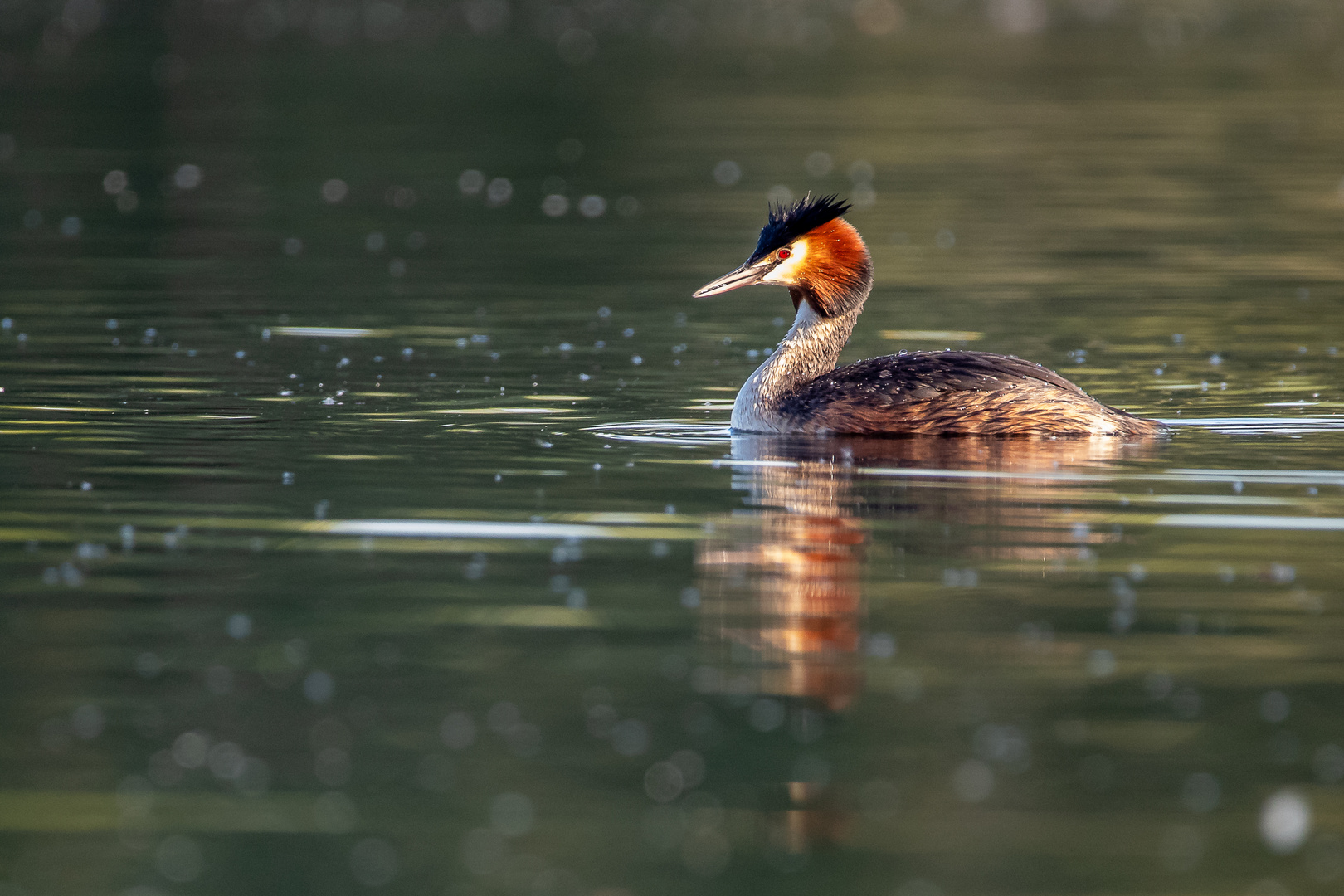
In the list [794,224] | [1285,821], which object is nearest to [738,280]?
[794,224]

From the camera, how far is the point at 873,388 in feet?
49.4

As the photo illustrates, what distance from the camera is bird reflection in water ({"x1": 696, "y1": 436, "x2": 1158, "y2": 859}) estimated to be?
898cm

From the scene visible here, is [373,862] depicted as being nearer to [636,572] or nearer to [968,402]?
[636,572]

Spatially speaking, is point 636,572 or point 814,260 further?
point 814,260

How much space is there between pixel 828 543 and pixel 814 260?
5020 millimetres

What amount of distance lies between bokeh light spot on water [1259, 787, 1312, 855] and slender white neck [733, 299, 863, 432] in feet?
25.2

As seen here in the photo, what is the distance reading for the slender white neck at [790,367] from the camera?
15570mm

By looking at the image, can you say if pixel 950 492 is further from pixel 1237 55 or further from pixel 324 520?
pixel 1237 55

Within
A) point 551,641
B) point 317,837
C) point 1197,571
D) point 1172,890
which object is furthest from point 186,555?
point 1172,890

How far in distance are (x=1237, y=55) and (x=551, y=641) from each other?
55.3m

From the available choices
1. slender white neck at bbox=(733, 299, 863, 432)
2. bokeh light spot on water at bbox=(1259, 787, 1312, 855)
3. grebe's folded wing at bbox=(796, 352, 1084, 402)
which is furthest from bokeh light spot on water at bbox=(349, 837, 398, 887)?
slender white neck at bbox=(733, 299, 863, 432)

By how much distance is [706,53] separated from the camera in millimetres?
64875

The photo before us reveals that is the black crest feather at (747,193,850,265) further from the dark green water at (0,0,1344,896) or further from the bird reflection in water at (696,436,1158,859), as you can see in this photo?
the bird reflection in water at (696,436,1158,859)

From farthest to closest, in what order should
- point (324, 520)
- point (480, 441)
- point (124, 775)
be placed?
point (480, 441) → point (324, 520) → point (124, 775)
